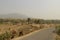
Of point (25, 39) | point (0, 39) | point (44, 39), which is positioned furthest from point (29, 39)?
point (0, 39)

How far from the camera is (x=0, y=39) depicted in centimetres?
2583

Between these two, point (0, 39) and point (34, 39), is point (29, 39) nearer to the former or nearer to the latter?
point (34, 39)

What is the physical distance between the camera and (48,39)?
2628 centimetres

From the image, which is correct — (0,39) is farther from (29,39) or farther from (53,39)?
(53,39)

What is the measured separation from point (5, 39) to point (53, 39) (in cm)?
652

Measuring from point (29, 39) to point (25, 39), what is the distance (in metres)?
0.52

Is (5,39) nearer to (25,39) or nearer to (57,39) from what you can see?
(25,39)

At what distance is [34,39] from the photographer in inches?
1017

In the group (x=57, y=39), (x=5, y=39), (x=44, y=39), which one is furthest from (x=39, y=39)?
(x=5, y=39)

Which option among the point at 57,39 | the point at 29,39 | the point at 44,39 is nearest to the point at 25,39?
the point at 29,39

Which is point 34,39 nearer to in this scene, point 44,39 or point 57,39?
point 44,39

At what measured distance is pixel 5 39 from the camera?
26453mm

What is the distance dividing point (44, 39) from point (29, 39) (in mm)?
2253

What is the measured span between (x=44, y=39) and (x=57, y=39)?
176 cm
